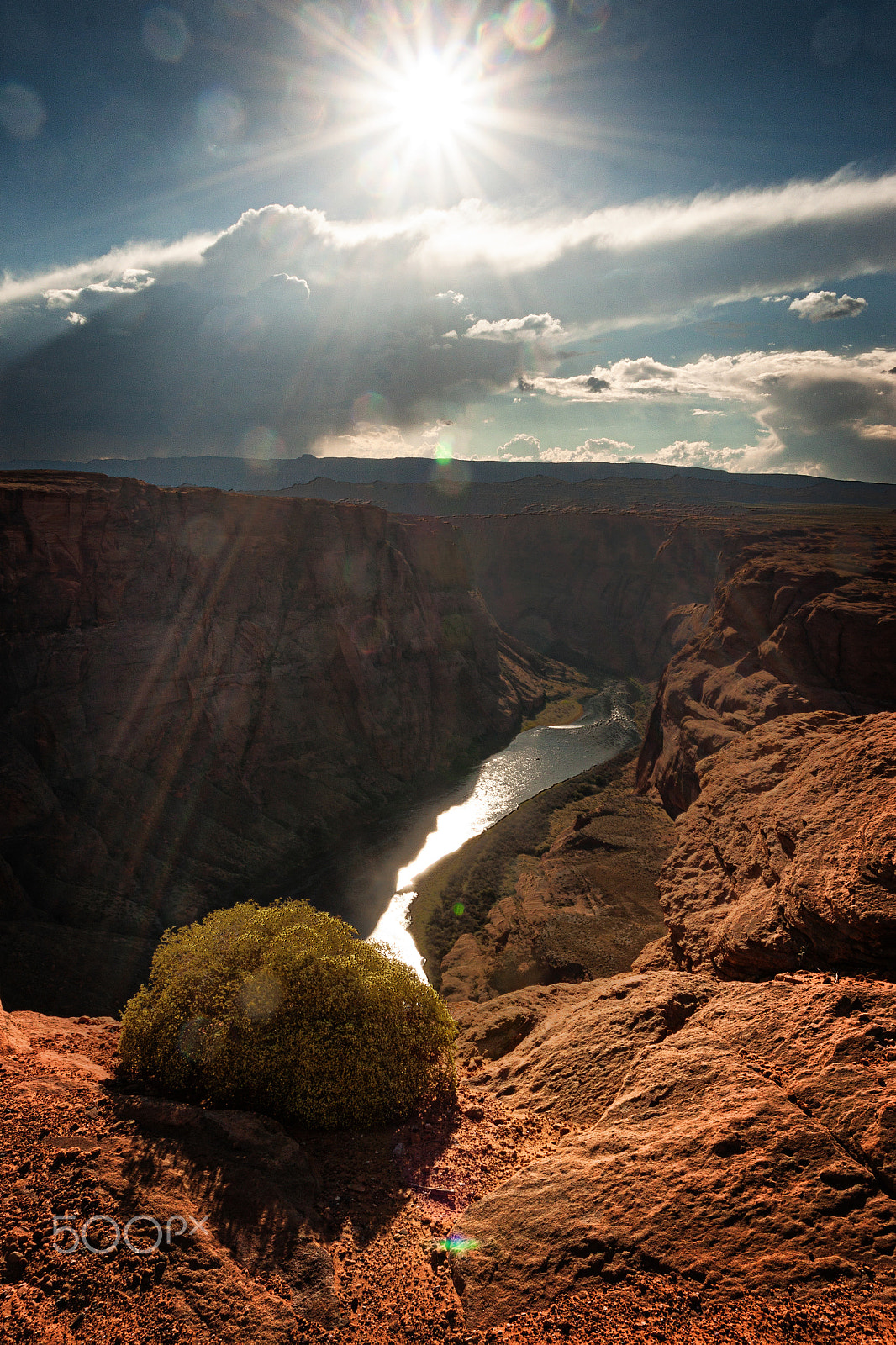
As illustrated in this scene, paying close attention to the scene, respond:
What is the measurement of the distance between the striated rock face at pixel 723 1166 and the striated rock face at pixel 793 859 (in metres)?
1.27

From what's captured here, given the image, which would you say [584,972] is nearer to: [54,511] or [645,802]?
[645,802]

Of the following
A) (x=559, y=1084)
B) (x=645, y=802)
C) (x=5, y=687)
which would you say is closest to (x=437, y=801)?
(x=645, y=802)

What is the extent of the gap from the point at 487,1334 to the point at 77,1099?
7950 mm

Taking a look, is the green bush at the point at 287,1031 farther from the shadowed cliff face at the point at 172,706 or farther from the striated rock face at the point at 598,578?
the striated rock face at the point at 598,578

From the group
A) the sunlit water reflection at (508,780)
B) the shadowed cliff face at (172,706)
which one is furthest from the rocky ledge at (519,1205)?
the sunlit water reflection at (508,780)

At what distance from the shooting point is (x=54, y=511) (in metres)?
41.7

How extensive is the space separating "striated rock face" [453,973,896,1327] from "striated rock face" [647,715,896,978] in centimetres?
127

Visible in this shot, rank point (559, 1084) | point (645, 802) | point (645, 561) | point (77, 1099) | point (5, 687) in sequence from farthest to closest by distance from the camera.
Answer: point (645, 561) < point (645, 802) < point (5, 687) < point (559, 1084) < point (77, 1099)

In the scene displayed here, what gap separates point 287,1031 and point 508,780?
5400 cm

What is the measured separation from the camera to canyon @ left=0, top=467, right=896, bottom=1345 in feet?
26.7

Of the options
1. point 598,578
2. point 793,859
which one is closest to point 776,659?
point 793,859

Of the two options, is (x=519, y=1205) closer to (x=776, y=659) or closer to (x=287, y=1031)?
(x=287, y=1031)

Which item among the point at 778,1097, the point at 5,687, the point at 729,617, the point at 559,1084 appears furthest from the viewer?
the point at 729,617

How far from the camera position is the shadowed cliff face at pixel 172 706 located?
1391 inches
